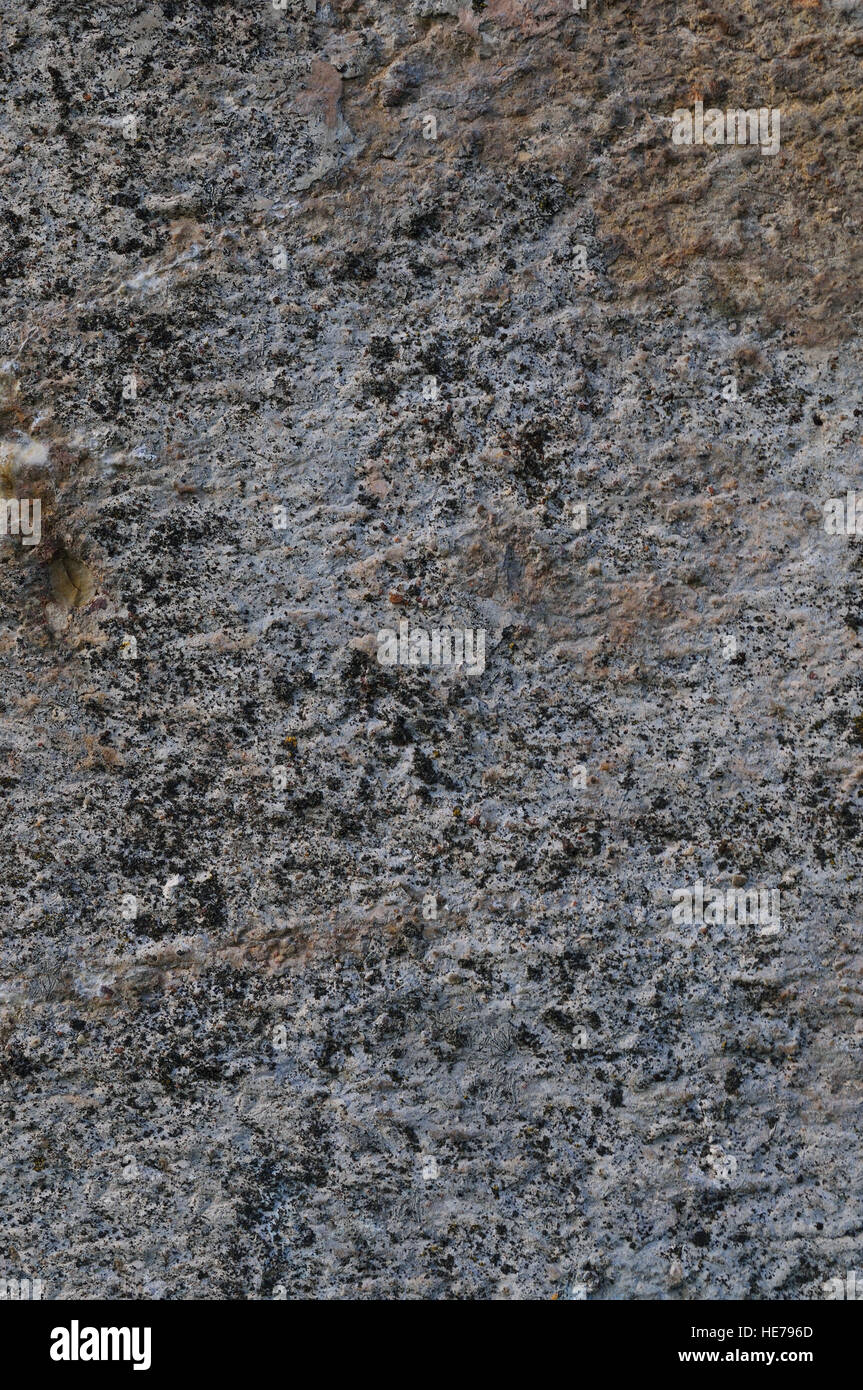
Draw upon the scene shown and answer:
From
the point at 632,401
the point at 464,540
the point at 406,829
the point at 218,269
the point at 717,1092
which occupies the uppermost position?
the point at 218,269

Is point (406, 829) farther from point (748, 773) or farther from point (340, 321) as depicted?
point (340, 321)

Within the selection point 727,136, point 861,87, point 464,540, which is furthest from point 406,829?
point 861,87

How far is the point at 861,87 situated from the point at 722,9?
0.36 metres

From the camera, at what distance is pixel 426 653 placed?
87.7 inches

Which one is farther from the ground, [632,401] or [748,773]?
[632,401]

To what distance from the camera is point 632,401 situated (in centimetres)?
220

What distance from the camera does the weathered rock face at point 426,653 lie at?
2.17 metres

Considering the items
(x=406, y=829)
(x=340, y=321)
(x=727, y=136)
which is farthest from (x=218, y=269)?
(x=406, y=829)

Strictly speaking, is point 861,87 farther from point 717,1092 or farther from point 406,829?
point 717,1092

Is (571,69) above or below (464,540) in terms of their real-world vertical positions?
above

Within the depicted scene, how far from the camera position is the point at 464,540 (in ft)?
7.27

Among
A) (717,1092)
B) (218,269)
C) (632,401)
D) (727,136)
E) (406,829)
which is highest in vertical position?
(727,136)

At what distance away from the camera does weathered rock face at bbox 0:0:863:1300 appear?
217 centimetres

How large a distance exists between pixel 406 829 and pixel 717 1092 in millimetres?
922
